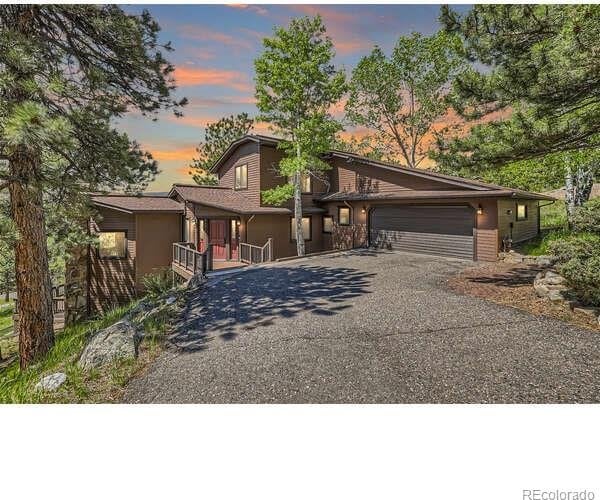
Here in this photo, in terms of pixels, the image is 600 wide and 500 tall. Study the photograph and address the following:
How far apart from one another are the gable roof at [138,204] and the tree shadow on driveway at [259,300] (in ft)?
21.3

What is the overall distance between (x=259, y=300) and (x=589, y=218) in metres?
6.15

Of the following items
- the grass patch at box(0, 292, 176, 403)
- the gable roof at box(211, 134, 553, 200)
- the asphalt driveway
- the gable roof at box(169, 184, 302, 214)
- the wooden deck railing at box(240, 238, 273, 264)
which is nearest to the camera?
the asphalt driveway

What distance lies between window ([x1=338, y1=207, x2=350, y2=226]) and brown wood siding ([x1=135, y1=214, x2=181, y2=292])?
7.74 meters

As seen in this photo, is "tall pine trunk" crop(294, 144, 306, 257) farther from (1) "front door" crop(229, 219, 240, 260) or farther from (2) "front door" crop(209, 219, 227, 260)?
(2) "front door" crop(209, 219, 227, 260)

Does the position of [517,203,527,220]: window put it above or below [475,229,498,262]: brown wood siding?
above

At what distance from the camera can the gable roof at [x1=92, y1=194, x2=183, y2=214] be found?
40.7 feet

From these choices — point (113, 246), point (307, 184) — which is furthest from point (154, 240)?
point (307, 184)

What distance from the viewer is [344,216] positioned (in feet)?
47.3

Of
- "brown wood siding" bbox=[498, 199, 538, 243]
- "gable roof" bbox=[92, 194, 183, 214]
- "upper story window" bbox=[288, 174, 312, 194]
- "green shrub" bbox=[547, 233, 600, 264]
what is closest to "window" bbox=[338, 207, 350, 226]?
"upper story window" bbox=[288, 174, 312, 194]

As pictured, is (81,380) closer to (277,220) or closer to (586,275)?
(586,275)

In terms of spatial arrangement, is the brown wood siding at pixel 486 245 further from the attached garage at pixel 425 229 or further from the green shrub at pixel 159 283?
the green shrub at pixel 159 283

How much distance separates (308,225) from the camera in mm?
15023

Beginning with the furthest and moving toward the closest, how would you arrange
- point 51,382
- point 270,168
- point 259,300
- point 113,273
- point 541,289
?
point 270,168 → point 113,273 → point 259,300 → point 541,289 → point 51,382
